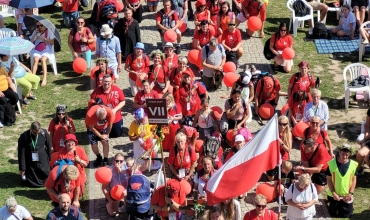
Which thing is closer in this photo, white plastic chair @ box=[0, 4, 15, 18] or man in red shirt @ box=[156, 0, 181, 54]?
man in red shirt @ box=[156, 0, 181, 54]

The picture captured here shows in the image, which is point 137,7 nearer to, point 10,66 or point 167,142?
point 10,66

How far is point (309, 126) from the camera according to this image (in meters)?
17.0

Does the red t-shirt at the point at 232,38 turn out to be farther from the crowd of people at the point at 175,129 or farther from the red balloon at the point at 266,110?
the red balloon at the point at 266,110

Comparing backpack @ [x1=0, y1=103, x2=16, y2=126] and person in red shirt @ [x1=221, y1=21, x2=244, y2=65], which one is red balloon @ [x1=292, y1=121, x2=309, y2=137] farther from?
backpack @ [x1=0, y1=103, x2=16, y2=126]

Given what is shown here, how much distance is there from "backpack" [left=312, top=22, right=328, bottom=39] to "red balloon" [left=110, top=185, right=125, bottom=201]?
30.6 feet

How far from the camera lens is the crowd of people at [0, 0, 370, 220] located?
15289mm

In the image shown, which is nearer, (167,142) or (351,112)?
(167,142)

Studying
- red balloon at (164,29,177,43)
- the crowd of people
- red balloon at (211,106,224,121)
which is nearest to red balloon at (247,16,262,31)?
the crowd of people

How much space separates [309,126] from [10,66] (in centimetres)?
688

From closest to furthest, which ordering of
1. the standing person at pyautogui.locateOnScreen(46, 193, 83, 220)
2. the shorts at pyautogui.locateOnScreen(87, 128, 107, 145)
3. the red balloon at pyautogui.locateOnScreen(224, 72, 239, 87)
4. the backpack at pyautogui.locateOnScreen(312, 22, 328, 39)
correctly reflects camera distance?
the standing person at pyautogui.locateOnScreen(46, 193, 83, 220) < the shorts at pyautogui.locateOnScreen(87, 128, 107, 145) < the red balloon at pyautogui.locateOnScreen(224, 72, 239, 87) < the backpack at pyautogui.locateOnScreen(312, 22, 328, 39)

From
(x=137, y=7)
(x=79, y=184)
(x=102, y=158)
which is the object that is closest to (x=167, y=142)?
(x=102, y=158)

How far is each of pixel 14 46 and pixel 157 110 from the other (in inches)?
219

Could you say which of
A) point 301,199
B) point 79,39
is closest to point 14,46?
point 79,39

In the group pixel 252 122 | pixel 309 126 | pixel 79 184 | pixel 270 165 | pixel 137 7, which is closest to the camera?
pixel 270 165
